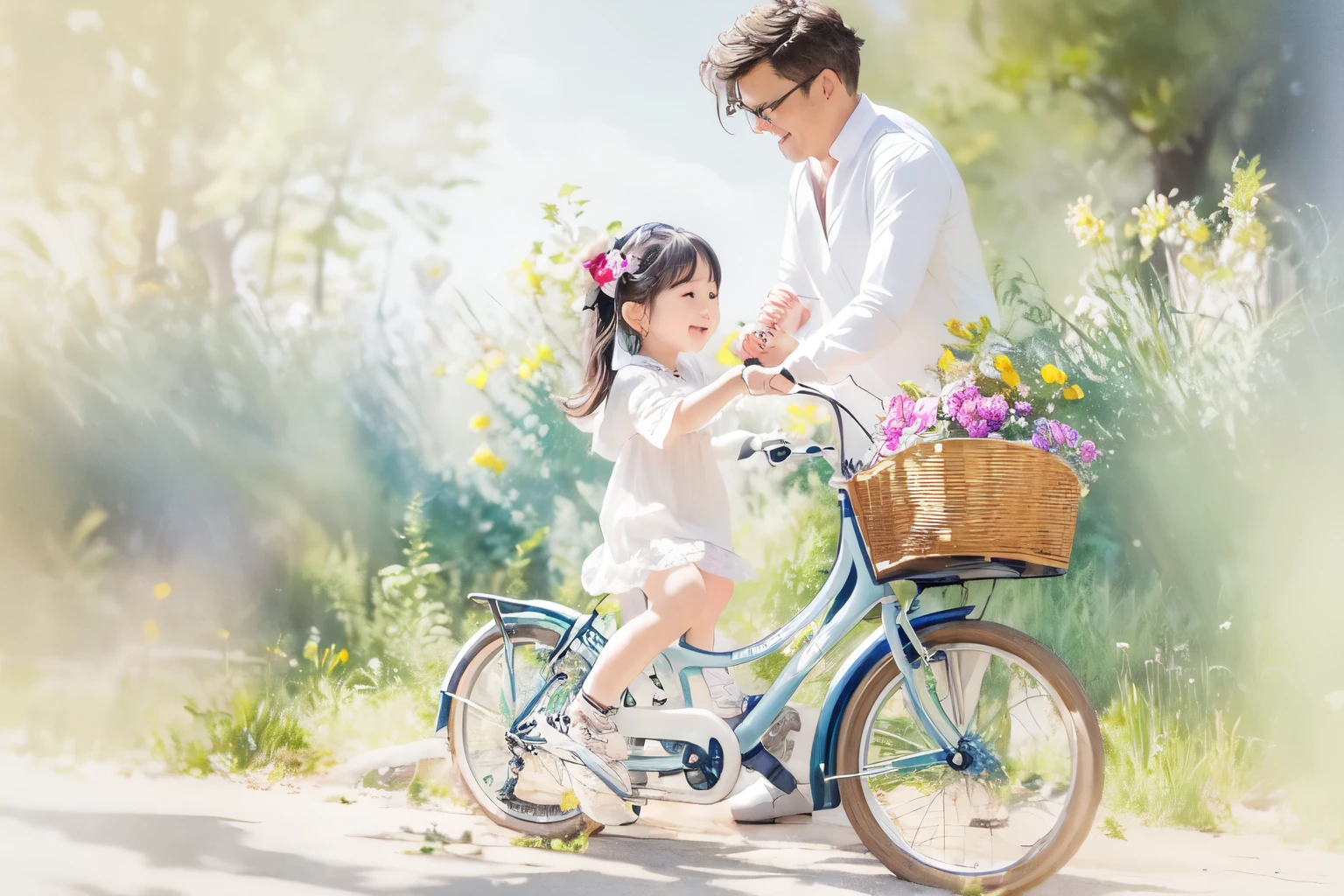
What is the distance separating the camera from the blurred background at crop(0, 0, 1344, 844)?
352 centimetres

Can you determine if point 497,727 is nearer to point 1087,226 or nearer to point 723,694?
point 723,694

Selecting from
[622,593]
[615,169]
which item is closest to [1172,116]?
[615,169]

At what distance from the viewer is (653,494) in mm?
2855

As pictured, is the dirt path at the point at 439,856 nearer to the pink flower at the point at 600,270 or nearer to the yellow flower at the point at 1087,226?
the pink flower at the point at 600,270

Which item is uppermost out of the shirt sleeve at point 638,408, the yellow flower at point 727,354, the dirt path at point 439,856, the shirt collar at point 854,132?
the shirt collar at point 854,132

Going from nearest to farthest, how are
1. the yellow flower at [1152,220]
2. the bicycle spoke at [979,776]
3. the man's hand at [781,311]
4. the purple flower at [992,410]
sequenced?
the purple flower at [992,410] < the bicycle spoke at [979,776] < the man's hand at [781,311] < the yellow flower at [1152,220]

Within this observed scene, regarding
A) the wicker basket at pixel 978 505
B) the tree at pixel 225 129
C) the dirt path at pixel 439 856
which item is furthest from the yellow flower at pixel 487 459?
the wicker basket at pixel 978 505

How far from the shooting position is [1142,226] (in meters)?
3.75

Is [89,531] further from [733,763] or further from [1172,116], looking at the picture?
[1172,116]

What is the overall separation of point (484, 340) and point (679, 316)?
149 cm

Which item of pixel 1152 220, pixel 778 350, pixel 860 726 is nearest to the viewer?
pixel 860 726

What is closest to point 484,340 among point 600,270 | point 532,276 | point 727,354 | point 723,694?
point 532,276

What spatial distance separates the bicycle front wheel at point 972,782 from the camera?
8.04 feet

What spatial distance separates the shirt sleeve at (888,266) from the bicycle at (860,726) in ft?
0.38
